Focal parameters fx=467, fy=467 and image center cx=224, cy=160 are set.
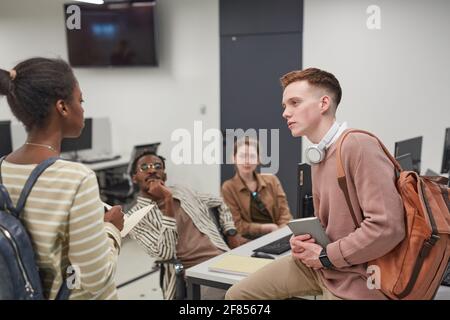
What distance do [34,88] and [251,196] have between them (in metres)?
1.94

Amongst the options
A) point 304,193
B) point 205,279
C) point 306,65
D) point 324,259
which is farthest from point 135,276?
point 324,259

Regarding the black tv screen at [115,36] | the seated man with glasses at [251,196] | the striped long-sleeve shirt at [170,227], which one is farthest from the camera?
the black tv screen at [115,36]

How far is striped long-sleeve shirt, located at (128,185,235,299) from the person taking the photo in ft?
7.06

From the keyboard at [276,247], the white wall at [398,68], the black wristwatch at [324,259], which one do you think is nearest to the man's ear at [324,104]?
the black wristwatch at [324,259]

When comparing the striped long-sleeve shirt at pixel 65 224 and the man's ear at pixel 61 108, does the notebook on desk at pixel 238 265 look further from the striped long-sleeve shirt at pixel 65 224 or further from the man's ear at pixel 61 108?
the man's ear at pixel 61 108

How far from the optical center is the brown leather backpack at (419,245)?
1.20 meters

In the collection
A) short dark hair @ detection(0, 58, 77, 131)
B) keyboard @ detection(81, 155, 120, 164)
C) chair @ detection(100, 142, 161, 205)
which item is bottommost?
chair @ detection(100, 142, 161, 205)

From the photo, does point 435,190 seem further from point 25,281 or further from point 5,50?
point 5,50

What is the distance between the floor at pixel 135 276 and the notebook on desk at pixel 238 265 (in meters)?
1.16

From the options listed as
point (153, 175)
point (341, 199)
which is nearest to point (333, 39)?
point (153, 175)

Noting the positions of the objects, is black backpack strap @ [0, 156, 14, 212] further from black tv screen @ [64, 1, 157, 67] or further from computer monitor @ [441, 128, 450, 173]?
black tv screen @ [64, 1, 157, 67]

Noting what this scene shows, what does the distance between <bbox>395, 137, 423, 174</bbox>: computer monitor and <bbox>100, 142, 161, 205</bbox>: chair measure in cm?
226

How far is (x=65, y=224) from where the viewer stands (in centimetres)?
101

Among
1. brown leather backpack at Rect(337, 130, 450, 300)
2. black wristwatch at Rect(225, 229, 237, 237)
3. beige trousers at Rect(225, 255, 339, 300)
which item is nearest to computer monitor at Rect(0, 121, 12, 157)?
black wristwatch at Rect(225, 229, 237, 237)
